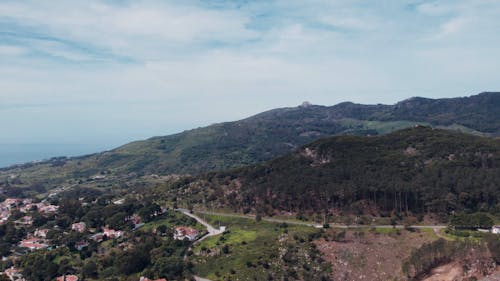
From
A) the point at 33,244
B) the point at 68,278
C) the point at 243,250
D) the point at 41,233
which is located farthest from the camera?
the point at 41,233

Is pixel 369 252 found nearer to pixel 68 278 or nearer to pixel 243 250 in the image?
pixel 243 250

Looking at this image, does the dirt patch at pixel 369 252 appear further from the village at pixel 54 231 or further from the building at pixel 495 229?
Result: the village at pixel 54 231

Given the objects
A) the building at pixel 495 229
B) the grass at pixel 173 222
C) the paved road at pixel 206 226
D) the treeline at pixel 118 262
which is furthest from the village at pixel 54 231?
the building at pixel 495 229

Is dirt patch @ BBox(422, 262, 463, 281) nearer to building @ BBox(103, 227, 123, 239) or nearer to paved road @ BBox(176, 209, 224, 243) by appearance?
paved road @ BBox(176, 209, 224, 243)

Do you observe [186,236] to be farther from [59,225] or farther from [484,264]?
[484,264]

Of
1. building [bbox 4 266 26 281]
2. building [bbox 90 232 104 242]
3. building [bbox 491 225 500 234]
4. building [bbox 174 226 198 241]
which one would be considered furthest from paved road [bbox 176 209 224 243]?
building [bbox 491 225 500 234]

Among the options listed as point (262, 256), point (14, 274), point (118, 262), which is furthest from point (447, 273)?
point (14, 274)
